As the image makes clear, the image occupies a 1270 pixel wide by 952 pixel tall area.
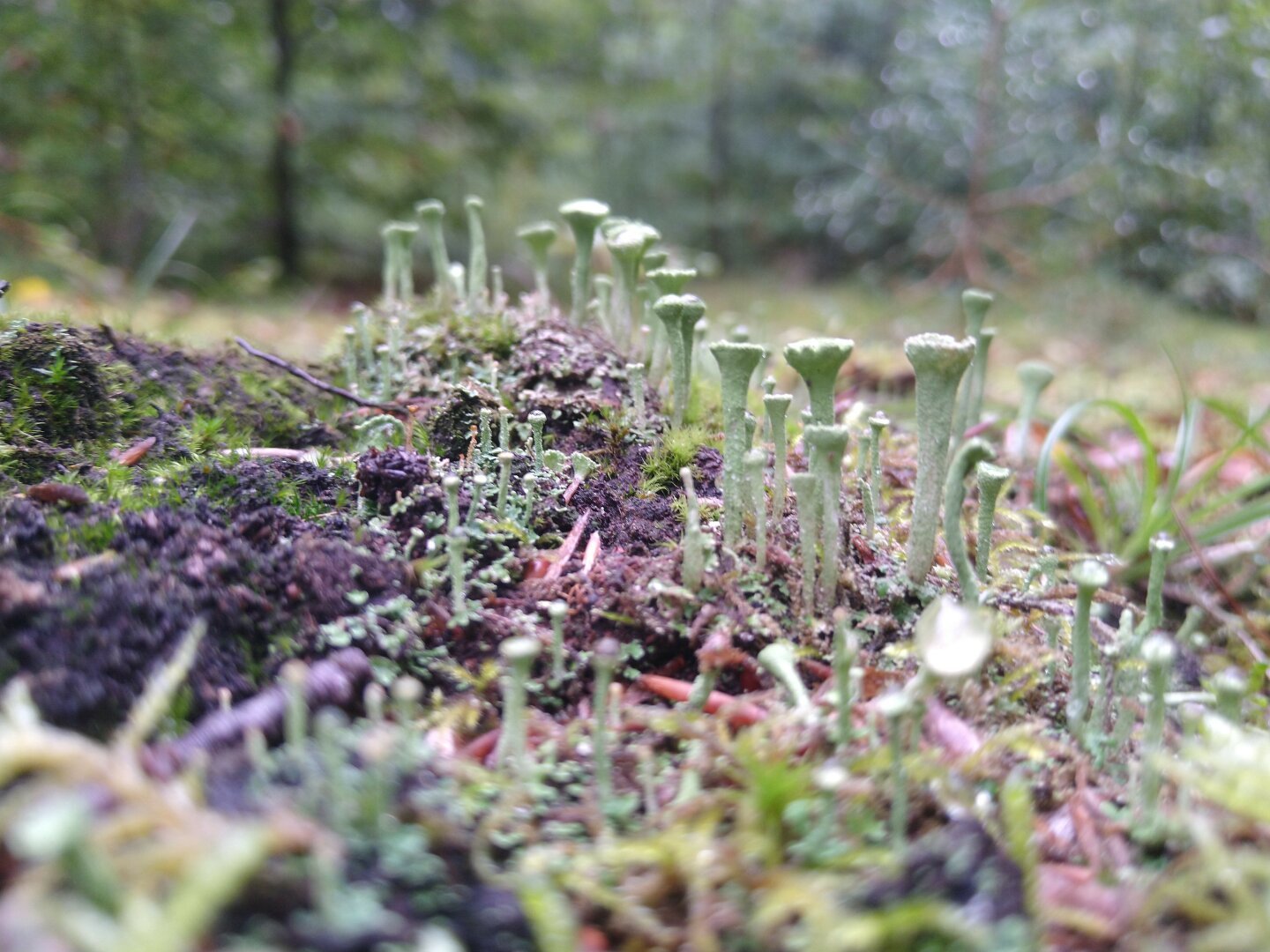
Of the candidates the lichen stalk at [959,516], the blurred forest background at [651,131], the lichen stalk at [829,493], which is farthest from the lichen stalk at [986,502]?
the blurred forest background at [651,131]

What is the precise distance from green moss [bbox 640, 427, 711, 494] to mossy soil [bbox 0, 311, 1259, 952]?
0.01 m

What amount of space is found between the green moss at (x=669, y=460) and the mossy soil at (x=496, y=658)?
1 centimetres

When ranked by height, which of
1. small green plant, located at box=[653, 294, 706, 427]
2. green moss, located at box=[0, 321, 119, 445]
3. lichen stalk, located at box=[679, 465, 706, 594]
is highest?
small green plant, located at box=[653, 294, 706, 427]

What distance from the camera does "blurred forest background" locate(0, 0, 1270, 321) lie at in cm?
486

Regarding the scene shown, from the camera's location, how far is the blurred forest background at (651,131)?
4.86m

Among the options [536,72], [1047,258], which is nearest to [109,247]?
[536,72]

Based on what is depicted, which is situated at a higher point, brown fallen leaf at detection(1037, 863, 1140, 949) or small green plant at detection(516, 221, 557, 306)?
small green plant at detection(516, 221, 557, 306)

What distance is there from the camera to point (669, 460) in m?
1.84

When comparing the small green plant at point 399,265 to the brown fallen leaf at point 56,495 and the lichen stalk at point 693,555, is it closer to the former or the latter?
the brown fallen leaf at point 56,495

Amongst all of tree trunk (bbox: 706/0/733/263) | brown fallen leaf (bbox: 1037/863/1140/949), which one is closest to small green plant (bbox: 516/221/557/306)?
brown fallen leaf (bbox: 1037/863/1140/949)

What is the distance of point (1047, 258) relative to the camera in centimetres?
658

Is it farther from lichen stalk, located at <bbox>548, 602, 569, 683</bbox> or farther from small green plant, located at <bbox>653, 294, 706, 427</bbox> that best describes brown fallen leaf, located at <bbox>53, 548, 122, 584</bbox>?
small green plant, located at <bbox>653, 294, 706, 427</bbox>

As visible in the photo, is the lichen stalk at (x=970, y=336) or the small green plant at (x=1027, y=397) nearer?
the lichen stalk at (x=970, y=336)

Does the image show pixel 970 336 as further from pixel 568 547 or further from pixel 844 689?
pixel 844 689
